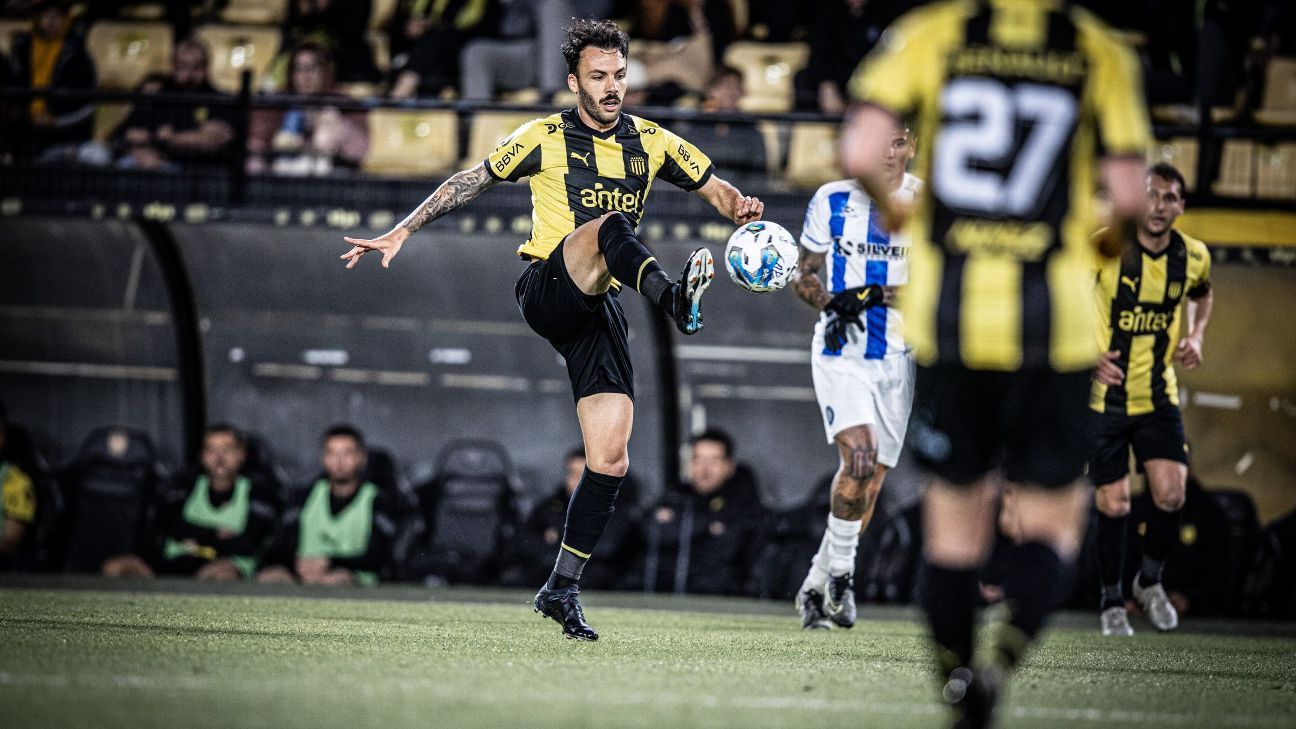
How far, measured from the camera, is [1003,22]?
152 inches

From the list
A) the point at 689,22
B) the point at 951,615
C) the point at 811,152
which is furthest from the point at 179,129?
the point at 951,615

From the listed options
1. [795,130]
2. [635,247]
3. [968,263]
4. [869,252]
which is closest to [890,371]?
[869,252]

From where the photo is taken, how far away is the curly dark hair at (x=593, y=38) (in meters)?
6.17

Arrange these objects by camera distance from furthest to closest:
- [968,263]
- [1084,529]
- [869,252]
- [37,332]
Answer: [37,332] → [1084,529] → [869,252] → [968,263]

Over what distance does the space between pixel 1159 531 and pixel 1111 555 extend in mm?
292

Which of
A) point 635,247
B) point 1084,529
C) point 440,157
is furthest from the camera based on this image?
point 440,157

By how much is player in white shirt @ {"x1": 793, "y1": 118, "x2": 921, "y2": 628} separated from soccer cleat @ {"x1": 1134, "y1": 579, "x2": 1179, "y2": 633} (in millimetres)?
2098

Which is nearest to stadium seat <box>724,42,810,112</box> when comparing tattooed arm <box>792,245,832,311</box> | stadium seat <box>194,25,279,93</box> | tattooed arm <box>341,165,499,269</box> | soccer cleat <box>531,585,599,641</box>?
stadium seat <box>194,25,279,93</box>

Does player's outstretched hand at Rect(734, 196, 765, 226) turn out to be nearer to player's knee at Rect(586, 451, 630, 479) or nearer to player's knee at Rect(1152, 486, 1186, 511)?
player's knee at Rect(586, 451, 630, 479)

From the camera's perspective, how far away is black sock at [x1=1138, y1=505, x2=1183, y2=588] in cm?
853

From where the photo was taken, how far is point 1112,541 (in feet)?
28.0

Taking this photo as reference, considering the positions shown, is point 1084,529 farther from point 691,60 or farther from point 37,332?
point 37,332

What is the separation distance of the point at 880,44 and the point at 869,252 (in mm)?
5580

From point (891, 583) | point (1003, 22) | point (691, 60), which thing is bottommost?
point (891, 583)
